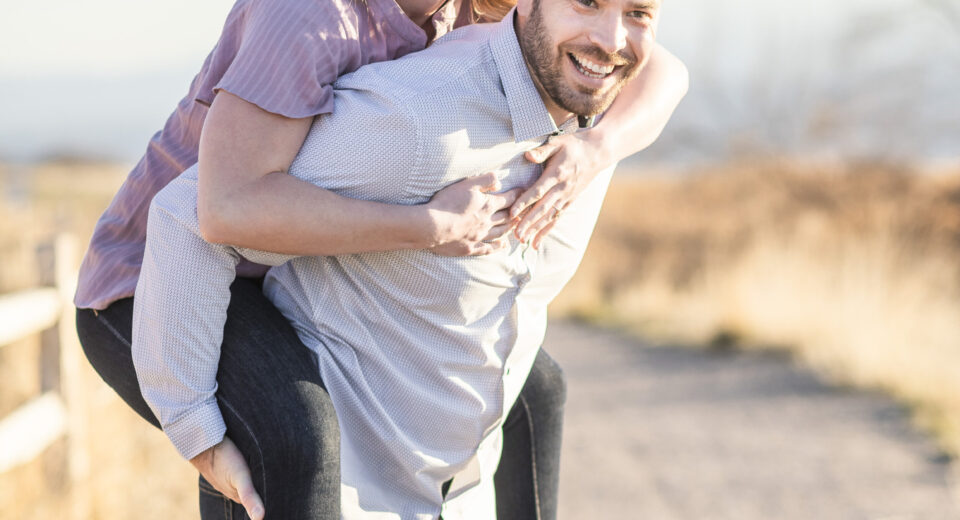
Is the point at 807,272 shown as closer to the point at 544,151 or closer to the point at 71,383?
the point at 71,383

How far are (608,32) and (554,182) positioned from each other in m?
0.29

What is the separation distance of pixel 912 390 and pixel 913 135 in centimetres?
625

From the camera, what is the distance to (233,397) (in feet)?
5.53

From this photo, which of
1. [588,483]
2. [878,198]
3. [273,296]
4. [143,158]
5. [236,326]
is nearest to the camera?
[236,326]

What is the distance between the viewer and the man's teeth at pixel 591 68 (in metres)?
1.80

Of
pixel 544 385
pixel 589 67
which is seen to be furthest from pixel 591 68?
pixel 544 385

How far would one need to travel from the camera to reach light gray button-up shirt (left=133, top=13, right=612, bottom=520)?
1655 mm

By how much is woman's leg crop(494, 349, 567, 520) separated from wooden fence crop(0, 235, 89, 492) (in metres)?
2.54

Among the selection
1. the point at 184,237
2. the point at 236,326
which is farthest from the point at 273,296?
the point at 184,237

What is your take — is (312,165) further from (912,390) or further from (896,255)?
(896,255)

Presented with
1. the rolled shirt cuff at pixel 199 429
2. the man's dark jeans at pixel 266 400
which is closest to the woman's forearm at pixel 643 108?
the man's dark jeans at pixel 266 400

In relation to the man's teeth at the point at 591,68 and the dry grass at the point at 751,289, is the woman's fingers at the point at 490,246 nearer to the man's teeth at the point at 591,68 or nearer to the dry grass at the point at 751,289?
Answer: the man's teeth at the point at 591,68

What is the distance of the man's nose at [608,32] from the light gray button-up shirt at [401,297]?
0.15 m

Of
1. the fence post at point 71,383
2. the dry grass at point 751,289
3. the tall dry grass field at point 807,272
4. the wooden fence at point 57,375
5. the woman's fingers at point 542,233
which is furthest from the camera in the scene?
the tall dry grass field at point 807,272
